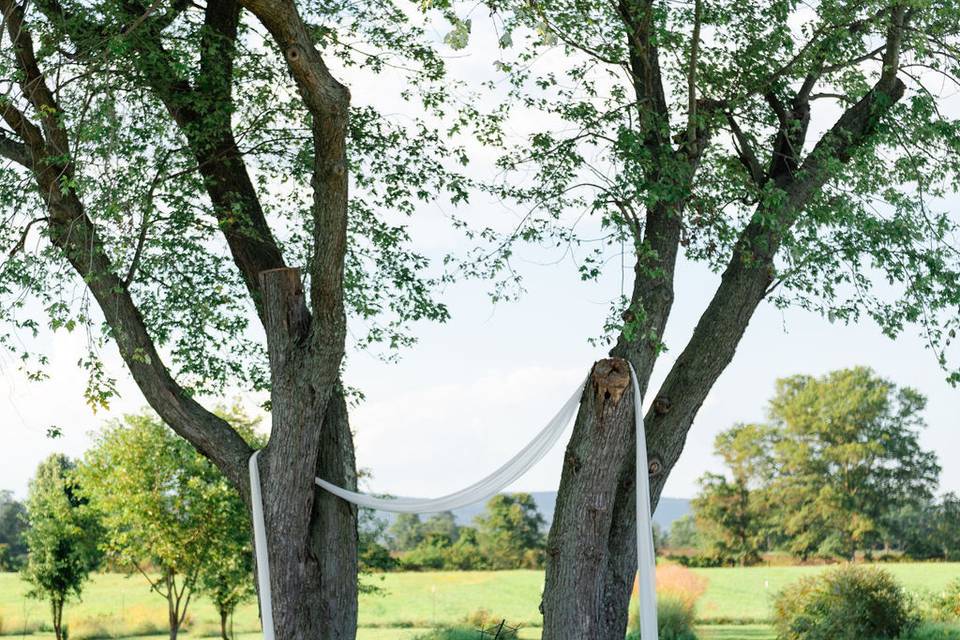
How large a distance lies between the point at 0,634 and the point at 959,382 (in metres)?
15.6

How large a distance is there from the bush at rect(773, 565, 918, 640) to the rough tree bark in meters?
6.88

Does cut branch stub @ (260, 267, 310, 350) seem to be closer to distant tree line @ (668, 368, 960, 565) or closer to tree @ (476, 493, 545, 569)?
tree @ (476, 493, 545, 569)

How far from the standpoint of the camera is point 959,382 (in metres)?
6.59

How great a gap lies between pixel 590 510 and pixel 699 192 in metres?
2.49

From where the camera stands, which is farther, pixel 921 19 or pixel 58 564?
pixel 58 564

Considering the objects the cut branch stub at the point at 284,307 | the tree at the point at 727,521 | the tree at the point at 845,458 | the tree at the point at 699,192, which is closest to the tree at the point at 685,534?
the tree at the point at 727,521

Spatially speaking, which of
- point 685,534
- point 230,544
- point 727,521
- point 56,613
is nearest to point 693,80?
point 230,544

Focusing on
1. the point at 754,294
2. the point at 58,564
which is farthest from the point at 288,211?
the point at 58,564

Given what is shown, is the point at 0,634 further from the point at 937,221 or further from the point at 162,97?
the point at 937,221

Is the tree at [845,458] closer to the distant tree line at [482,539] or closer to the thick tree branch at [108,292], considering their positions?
the distant tree line at [482,539]

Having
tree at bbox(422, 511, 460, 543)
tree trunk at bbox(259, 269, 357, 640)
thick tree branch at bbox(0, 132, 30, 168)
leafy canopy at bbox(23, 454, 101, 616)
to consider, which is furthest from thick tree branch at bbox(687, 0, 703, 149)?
tree at bbox(422, 511, 460, 543)

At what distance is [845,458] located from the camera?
22.9 metres

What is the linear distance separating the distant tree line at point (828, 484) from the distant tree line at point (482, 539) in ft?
13.2

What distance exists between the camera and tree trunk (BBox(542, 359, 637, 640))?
246 inches
